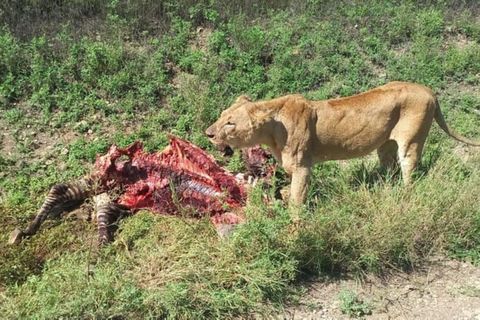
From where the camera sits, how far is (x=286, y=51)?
9000 mm

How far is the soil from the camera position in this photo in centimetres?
467

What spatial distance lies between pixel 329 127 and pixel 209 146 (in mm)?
2096

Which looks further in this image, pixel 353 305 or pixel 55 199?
pixel 55 199

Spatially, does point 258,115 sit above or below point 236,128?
above

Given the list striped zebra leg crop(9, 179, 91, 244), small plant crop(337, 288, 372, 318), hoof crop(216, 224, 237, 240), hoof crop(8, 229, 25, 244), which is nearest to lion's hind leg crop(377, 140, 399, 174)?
small plant crop(337, 288, 372, 318)

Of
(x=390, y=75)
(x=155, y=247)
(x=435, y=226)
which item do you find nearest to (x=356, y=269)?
(x=435, y=226)

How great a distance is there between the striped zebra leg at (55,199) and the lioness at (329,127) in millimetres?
1583

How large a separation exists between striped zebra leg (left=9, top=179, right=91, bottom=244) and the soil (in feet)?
8.66

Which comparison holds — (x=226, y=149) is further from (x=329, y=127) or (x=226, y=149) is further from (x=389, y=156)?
(x=389, y=156)

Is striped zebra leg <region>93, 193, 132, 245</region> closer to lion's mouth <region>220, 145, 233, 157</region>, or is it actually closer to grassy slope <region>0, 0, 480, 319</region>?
grassy slope <region>0, 0, 480, 319</region>

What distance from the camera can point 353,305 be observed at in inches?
184

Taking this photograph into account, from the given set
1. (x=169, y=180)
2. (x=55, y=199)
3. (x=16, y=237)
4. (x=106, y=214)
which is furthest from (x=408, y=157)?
(x=16, y=237)

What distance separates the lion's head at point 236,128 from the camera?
5.28 meters

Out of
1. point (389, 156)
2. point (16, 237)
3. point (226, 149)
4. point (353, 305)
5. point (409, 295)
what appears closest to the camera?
point (353, 305)
